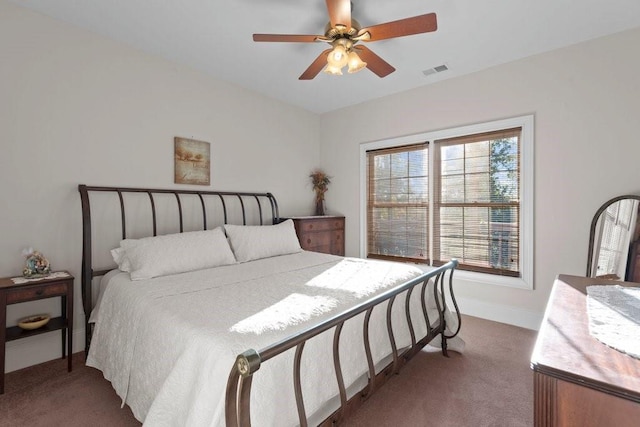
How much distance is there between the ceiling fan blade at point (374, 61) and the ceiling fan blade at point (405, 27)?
0.18 m

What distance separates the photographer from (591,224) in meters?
2.71

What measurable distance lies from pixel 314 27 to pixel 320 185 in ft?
7.85

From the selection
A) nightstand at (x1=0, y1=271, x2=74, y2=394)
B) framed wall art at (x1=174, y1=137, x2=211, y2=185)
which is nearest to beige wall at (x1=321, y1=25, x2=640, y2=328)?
framed wall art at (x1=174, y1=137, x2=211, y2=185)

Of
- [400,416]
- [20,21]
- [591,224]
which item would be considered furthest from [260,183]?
[591,224]

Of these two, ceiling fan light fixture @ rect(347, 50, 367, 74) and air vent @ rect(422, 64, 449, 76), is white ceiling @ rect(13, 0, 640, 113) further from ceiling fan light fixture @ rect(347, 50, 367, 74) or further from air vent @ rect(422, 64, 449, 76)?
ceiling fan light fixture @ rect(347, 50, 367, 74)

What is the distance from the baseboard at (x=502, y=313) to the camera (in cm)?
302

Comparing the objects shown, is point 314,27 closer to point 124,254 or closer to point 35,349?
point 124,254

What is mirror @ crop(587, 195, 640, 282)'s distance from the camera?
2463 millimetres

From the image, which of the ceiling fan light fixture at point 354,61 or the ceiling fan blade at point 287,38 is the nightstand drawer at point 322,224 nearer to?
the ceiling fan light fixture at point 354,61

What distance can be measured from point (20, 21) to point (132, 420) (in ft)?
9.64

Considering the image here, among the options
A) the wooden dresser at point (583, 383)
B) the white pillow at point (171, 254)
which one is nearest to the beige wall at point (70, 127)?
the white pillow at point (171, 254)

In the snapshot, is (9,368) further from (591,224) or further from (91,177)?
(591,224)

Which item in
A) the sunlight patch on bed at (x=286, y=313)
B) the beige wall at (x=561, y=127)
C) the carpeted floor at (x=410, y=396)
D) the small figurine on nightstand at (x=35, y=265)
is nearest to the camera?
the sunlight patch on bed at (x=286, y=313)

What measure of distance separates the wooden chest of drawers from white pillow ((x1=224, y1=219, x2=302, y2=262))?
529mm
